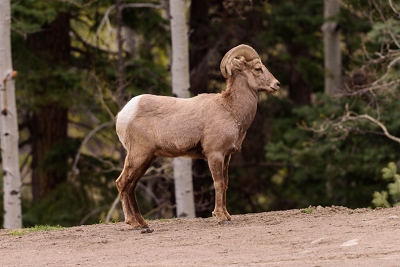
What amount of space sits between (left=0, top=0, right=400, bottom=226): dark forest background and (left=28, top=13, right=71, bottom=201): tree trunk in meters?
0.03

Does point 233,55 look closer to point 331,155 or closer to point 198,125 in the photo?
point 198,125

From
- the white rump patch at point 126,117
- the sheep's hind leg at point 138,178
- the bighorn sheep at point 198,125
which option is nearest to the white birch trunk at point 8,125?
the white rump patch at point 126,117

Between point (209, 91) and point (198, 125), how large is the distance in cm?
1177

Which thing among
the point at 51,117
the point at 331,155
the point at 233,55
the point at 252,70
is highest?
the point at 233,55

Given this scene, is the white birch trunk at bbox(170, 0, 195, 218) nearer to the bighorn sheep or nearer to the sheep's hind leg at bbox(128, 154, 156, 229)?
the bighorn sheep

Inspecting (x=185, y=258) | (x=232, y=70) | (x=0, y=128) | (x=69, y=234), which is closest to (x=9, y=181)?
(x=0, y=128)

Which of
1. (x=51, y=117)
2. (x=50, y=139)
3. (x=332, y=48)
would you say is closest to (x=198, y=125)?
(x=51, y=117)

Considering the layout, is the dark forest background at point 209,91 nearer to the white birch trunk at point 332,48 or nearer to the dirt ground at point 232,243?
the white birch trunk at point 332,48

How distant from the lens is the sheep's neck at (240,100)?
38.0 ft

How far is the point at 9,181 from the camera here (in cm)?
1747

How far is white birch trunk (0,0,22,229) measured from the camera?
54.0 ft

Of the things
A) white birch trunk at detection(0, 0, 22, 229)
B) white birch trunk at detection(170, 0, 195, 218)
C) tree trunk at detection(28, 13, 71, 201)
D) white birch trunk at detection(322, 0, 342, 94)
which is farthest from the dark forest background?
white birch trunk at detection(0, 0, 22, 229)

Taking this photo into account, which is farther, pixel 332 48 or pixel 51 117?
pixel 332 48

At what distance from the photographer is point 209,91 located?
912 inches
